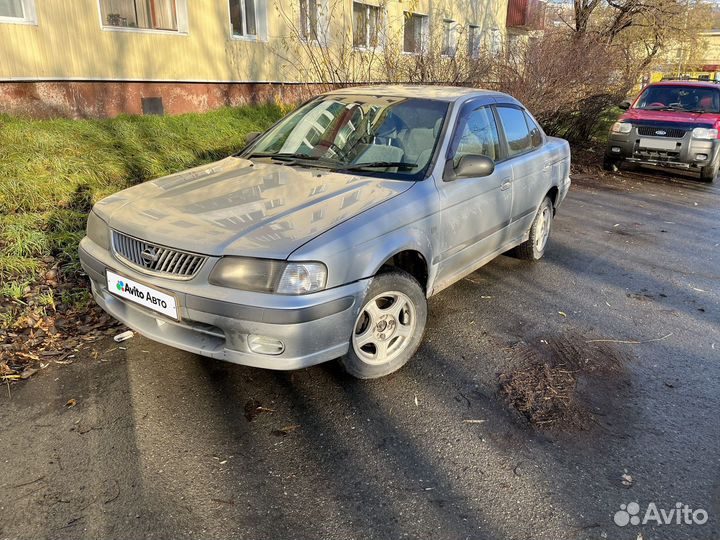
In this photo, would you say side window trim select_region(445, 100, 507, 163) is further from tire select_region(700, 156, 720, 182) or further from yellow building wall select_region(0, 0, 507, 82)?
tire select_region(700, 156, 720, 182)

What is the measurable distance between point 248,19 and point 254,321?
11359mm

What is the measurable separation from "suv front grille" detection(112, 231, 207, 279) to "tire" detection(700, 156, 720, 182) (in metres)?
10.7

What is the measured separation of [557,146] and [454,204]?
8.00 ft

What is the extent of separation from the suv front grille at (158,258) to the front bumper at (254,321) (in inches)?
1.8

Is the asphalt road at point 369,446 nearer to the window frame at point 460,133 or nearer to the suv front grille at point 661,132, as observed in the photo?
the window frame at point 460,133

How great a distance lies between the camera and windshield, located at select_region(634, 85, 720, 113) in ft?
35.1

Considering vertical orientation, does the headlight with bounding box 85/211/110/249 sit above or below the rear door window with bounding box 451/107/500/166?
below

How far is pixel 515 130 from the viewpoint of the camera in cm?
496

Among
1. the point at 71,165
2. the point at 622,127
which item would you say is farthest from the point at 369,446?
the point at 622,127

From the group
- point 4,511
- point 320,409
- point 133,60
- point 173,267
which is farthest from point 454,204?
point 133,60

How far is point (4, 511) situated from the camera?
93.0 inches

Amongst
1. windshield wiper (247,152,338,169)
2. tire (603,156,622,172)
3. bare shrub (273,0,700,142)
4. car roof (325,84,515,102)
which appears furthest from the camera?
tire (603,156,622,172)

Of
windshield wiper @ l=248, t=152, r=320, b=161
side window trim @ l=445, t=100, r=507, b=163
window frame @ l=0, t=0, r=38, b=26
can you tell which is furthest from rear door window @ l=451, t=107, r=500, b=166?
window frame @ l=0, t=0, r=38, b=26

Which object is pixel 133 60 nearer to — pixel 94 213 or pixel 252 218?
pixel 94 213
